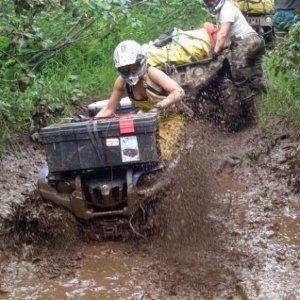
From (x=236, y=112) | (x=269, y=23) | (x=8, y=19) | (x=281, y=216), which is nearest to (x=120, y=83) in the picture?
(x=8, y=19)

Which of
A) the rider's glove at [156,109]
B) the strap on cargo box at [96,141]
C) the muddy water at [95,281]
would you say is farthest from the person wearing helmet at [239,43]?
the muddy water at [95,281]

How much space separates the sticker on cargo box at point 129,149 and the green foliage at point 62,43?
177 centimetres

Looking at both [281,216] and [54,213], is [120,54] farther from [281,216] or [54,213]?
[281,216]

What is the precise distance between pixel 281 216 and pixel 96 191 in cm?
163

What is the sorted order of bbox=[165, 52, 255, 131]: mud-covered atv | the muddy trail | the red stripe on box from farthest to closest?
1. bbox=[165, 52, 255, 131]: mud-covered atv
2. the red stripe on box
3. the muddy trail

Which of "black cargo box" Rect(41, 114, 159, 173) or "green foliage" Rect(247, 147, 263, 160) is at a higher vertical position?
"black cargo box" Rect(41, 114, 159, 173)

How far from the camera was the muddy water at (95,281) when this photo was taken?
14.8 feet

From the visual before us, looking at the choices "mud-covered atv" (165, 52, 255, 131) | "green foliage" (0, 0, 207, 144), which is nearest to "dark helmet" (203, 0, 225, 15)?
"mud-covered atv" (165, 52, 255, 131)

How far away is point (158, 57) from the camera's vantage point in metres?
7.43

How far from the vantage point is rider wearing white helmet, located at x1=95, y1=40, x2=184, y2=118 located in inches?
219

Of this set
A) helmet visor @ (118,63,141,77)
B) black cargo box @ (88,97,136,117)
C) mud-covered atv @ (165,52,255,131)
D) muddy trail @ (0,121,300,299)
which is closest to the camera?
muddy trail @ (0,121,300,299)

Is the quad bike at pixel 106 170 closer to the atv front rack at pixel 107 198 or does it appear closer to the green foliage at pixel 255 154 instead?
the atv front rack at pixel 107 198

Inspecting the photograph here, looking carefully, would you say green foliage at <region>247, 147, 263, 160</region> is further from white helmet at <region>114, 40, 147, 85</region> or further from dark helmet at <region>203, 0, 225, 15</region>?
dark helmet at <region>203, 0, 225, 15</region>

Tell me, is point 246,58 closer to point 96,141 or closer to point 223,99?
point 223,99
